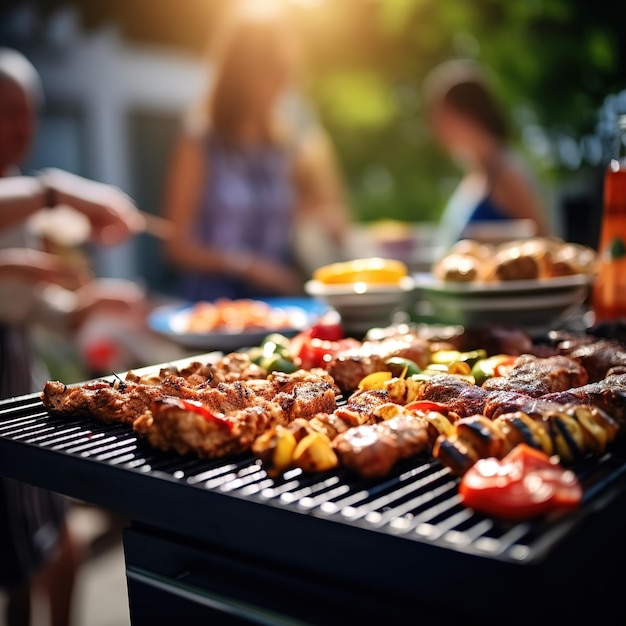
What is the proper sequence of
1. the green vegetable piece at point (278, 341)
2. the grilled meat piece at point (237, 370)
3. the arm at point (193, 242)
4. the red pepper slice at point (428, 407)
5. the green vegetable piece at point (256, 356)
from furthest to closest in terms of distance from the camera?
the arm at point (193, 242) → the green vegetable piece at point (278, 341) → the green vegetable piece at point (256, 356) → the grilled meat piece at point (237, 370) → the red pepper slice at point (428, 407)

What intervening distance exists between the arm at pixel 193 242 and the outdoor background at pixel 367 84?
5.06 feet

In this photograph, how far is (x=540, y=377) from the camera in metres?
1.58

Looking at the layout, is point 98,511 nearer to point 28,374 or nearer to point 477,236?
point 28,374

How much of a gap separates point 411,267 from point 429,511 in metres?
2.27

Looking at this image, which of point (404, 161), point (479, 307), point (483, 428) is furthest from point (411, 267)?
point (404, 161)

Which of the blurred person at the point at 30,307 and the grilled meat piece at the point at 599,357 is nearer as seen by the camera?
the grilled meat piece at the point at 599,357

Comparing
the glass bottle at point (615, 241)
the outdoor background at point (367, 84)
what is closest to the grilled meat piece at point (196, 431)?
the glass bottle at point (615, 241)

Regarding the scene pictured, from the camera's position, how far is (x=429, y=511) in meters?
1.04

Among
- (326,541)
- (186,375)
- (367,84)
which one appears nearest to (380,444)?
(326,541)

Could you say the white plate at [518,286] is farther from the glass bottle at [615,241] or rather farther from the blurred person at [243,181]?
the blurred person at [243,181]

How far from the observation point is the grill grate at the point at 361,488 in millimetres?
941

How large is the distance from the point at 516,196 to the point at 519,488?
367 cm

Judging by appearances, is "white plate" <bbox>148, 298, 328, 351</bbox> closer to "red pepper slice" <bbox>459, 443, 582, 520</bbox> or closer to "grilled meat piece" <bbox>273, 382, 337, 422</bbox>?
"grilled meat piece" <bbox>273, 382, 337, 422</bbox>

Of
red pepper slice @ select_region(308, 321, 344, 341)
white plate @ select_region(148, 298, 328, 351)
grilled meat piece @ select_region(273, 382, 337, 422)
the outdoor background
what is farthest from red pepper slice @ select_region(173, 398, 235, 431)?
the outdoor background
